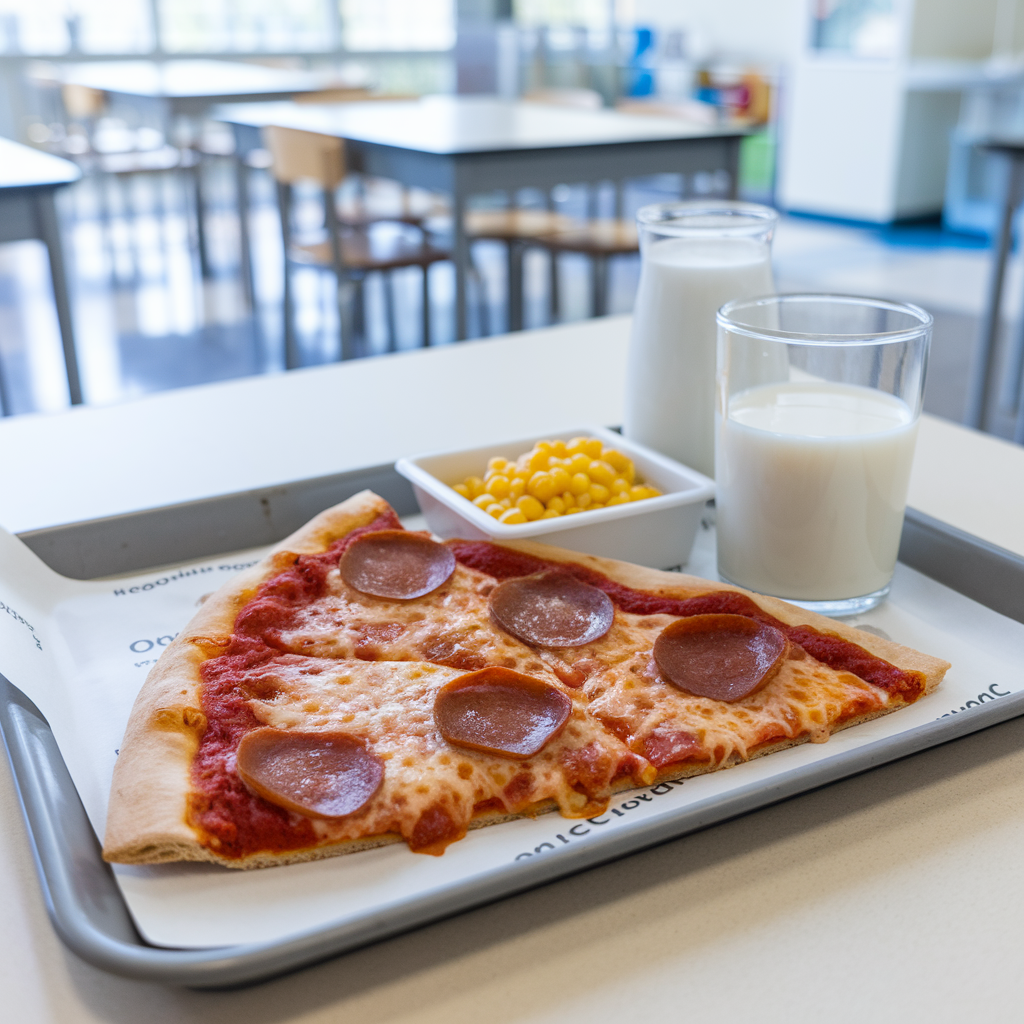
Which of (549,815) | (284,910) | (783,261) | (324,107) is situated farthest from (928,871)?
(783,261)

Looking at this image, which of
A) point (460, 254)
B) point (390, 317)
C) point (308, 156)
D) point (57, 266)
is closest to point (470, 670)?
point (57, 266)

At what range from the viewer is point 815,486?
816 mm

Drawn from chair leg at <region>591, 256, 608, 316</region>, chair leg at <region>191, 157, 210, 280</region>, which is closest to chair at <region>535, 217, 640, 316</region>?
chair leg at <region>591, 256, 608, 316</region>

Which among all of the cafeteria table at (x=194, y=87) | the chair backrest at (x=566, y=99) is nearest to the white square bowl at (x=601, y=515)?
the cafeteria table at (x=194, y=87)

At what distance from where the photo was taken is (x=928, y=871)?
59 centimetres

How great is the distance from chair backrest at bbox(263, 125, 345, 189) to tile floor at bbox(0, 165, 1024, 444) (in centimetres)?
86

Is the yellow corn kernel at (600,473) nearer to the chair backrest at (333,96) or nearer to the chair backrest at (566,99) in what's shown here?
the chair backrest at (333,96)

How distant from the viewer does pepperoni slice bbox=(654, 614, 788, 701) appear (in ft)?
2.28

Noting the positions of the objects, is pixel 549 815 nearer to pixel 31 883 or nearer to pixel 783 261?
pixel 31 883

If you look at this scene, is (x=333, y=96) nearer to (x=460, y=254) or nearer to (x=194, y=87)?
(x=194, y=87)

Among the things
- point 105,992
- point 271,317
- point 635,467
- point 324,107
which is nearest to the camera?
point 105,992

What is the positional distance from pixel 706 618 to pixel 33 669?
49 cm

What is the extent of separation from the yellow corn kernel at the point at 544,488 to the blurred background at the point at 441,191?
177 cm

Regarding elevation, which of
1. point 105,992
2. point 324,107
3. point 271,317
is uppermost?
point 324,107
